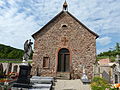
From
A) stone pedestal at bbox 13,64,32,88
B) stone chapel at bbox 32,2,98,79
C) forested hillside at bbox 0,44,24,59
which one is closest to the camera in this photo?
stone pedestal at bbox 13,64,32,88

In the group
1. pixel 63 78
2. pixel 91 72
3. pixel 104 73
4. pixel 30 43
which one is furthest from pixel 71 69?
pixel 30 43

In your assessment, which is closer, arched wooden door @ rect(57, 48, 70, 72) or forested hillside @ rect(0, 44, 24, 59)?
arched wooden door @ rect(57, 48, 70, 72)

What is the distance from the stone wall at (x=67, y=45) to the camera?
14.1 m

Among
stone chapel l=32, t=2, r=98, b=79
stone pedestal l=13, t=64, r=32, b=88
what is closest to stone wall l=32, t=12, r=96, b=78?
stone chapel l=32, t=2, r=98, b=79

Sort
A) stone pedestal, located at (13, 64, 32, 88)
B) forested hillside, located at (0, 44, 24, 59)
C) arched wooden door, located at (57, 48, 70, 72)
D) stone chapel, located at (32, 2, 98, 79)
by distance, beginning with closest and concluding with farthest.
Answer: stone pedestal, located at (13, 64, 32, 88) < stone chapel, located at (32, 2, 98, 79) < arched wooden door, located at (57, 48, 70, 72) < forested hillside, located at (0, 44, 24, 59)

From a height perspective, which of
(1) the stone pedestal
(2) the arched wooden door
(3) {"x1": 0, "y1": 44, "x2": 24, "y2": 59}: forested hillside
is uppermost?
(3) {"x1": 0, "y1": 44, "x2": 24, "y2": 59}: forested hillside

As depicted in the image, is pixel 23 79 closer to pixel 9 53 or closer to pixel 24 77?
pixel 24 77

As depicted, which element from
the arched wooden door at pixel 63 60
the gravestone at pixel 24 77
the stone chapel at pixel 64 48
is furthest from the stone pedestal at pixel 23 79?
the arched wooden door at pixel 63 60

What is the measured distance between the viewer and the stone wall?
46.2 ft

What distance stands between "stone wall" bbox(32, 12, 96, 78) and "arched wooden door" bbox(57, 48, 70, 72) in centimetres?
44

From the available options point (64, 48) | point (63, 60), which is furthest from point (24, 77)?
point (64, 48)

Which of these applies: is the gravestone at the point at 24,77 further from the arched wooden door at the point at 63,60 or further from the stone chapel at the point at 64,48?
the arched wooden door at the point at 63,60

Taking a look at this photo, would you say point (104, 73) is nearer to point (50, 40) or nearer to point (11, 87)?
point (50, 40)

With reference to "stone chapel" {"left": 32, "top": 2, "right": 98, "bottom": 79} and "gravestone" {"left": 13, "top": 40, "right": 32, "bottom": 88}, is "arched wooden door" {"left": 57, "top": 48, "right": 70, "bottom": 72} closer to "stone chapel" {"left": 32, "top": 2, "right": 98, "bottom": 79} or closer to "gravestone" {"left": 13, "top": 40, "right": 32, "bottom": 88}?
"stone chapel" {"left": 32, "top": 2, "right": 98, "bottom": 79}
